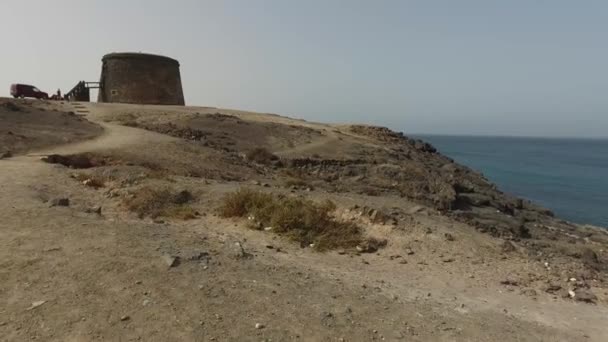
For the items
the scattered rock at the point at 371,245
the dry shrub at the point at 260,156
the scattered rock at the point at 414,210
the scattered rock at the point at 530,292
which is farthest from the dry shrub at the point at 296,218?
the dry shrub at the point at 260,156

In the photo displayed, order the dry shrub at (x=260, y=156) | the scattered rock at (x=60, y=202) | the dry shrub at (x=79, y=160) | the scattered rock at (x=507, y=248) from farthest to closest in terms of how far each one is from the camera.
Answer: the dry shrub at (x=260, y=156) < the dry shrub at (x=79, y=160) < the scattered rock at (x=507, y=248) < the scattered rock at (x=60, y=202)

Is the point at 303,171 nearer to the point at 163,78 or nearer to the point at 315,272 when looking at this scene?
the point at 315,272

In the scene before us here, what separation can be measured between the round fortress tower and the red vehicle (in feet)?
12.8

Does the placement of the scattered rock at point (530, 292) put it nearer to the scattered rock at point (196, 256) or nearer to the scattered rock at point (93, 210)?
the scattered rock at point (196, 256)

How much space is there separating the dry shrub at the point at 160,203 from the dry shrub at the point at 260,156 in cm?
739

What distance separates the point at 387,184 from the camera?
52.8 feet

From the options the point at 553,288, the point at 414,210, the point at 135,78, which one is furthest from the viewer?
the point at 135,78

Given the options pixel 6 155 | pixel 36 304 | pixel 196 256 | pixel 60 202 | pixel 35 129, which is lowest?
pixel 36 304

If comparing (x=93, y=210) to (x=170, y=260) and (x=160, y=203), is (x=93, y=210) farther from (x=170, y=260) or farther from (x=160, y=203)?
(x=170, y=260)

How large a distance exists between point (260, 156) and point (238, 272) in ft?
37.6

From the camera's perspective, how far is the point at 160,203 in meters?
8.99

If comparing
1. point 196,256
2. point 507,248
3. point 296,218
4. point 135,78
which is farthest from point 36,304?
point 135,78

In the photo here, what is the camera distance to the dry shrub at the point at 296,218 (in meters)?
7.98

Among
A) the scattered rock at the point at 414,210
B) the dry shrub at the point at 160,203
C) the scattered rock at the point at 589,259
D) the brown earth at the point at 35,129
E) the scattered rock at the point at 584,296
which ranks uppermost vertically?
the brown earth at the point at 35,129
